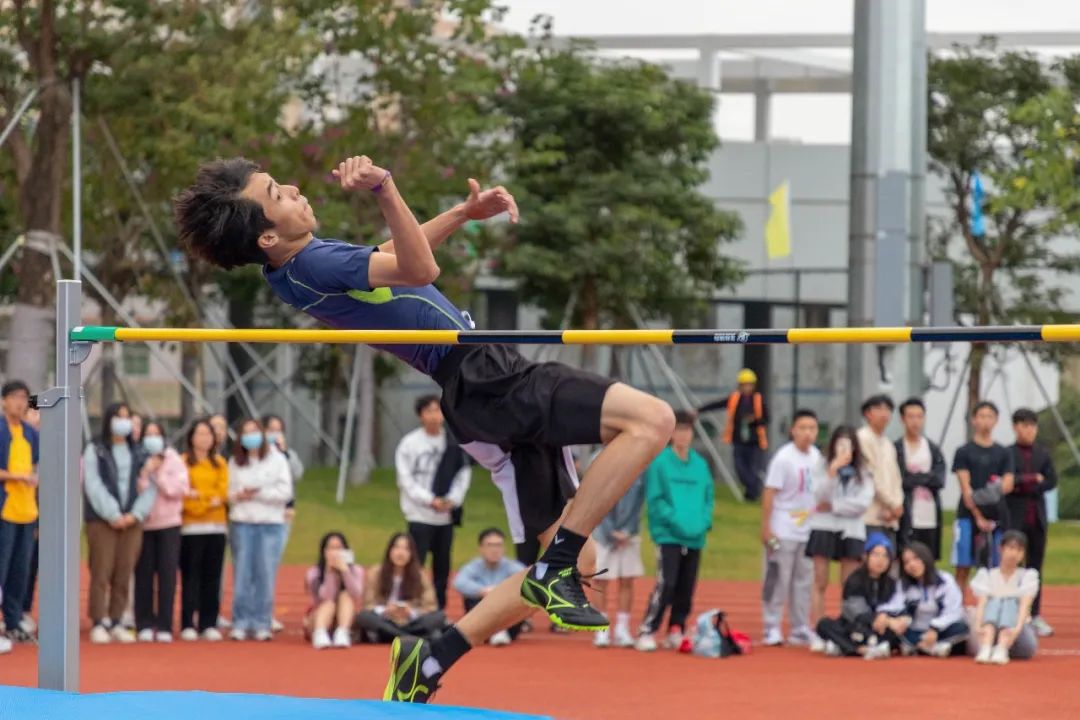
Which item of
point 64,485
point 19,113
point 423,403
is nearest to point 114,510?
point 423,403

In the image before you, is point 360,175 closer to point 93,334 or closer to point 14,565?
point 93,334

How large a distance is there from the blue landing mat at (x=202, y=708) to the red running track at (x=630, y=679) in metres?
2.81

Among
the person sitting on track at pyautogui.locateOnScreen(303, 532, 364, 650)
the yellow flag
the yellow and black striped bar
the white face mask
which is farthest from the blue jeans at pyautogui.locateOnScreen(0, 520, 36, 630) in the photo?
the yellow flag

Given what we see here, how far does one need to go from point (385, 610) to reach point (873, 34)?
463 cm

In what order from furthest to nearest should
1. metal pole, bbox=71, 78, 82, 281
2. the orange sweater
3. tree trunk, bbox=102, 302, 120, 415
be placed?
tree trunk, bbox=102, 302, 120, 415
metal pole, bbox=71, 78, 82, 281
the orange sweater

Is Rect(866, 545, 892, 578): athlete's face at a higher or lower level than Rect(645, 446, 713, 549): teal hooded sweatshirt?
lower

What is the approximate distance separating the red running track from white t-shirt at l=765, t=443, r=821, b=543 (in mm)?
676

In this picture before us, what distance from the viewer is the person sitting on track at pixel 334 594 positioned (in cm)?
987

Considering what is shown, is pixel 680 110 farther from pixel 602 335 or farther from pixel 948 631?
pixel 602 335

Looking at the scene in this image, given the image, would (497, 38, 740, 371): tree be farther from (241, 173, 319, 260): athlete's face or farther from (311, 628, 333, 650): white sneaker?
(241, 173, 319, 260): athlete's face

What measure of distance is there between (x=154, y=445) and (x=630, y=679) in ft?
9.75

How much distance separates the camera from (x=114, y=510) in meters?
9.72

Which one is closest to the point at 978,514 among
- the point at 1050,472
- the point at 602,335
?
the point at 1050,472

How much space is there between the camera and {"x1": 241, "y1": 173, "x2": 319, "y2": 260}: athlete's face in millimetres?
4953
